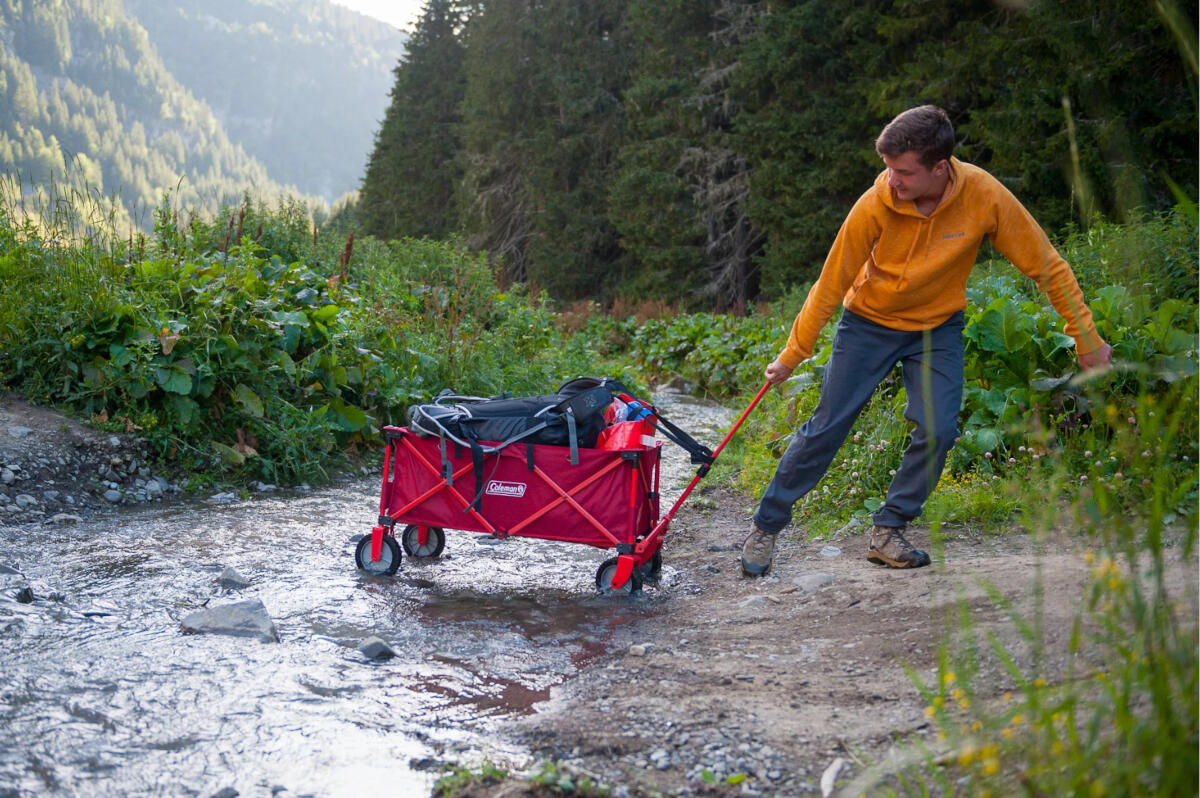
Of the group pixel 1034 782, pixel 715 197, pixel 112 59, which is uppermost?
pixel 112 59

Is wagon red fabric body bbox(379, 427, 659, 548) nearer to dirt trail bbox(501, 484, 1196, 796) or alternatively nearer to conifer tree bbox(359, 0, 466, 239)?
dirt trail bbox(501, 484, 1196, 796)

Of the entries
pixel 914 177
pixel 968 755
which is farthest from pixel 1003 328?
pixel 968 755

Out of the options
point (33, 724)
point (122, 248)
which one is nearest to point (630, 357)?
point (122, 248)

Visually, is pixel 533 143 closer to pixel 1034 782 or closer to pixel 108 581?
pixel 108 581

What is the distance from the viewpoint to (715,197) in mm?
23062

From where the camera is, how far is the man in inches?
150

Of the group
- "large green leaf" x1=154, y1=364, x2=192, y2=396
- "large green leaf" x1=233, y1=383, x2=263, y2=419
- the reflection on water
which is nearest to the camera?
the reflection on water

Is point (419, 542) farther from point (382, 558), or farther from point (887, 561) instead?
point (887, 561)

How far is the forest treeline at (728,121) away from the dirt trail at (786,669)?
547cm

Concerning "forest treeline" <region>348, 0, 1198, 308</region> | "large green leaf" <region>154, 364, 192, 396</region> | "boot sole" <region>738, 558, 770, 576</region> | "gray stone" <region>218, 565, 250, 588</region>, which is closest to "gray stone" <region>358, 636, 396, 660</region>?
"gray stone" <region>218, 565, 250, 588</region>

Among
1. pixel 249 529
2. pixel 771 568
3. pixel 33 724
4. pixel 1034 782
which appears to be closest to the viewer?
pixel 1034 782

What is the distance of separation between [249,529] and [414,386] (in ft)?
8.67

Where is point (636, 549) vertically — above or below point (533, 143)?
below

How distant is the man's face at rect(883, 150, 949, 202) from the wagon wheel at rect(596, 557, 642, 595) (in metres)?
2.04
